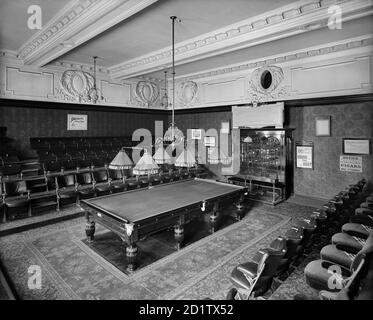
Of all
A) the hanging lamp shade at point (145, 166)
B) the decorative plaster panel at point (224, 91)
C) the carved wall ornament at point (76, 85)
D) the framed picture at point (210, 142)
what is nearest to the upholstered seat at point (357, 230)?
the hanging lamp shade at point (145, 166)

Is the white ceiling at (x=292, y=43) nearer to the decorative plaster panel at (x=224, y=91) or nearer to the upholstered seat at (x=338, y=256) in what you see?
the decorative plaster panel at (x=224, y=91)

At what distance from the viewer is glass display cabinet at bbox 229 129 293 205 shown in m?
7.83

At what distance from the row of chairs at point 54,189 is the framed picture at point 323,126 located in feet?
14.9

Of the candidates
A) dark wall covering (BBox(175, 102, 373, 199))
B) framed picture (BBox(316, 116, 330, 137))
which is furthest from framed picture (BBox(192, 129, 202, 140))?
framed picture (BBox(316, 116, 330, 137))

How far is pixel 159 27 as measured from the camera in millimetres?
5629

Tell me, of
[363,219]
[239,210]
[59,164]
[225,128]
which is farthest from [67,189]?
[363,219]

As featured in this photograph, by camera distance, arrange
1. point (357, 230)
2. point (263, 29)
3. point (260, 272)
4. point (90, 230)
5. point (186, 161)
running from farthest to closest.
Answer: point (263, 29) < point (90, 230) < point (186, 161) < point (357, 230) < point (260, 272)

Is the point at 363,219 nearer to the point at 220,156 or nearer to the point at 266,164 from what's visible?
the point at 266,164

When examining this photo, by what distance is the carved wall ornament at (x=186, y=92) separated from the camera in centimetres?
1071

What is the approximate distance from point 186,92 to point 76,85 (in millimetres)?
4230

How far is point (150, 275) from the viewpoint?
12.0 feet

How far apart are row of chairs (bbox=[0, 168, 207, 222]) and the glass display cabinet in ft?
9.30

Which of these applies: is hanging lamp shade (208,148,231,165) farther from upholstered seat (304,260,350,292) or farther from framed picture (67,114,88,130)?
upholstered seat (304,260,350,292)
